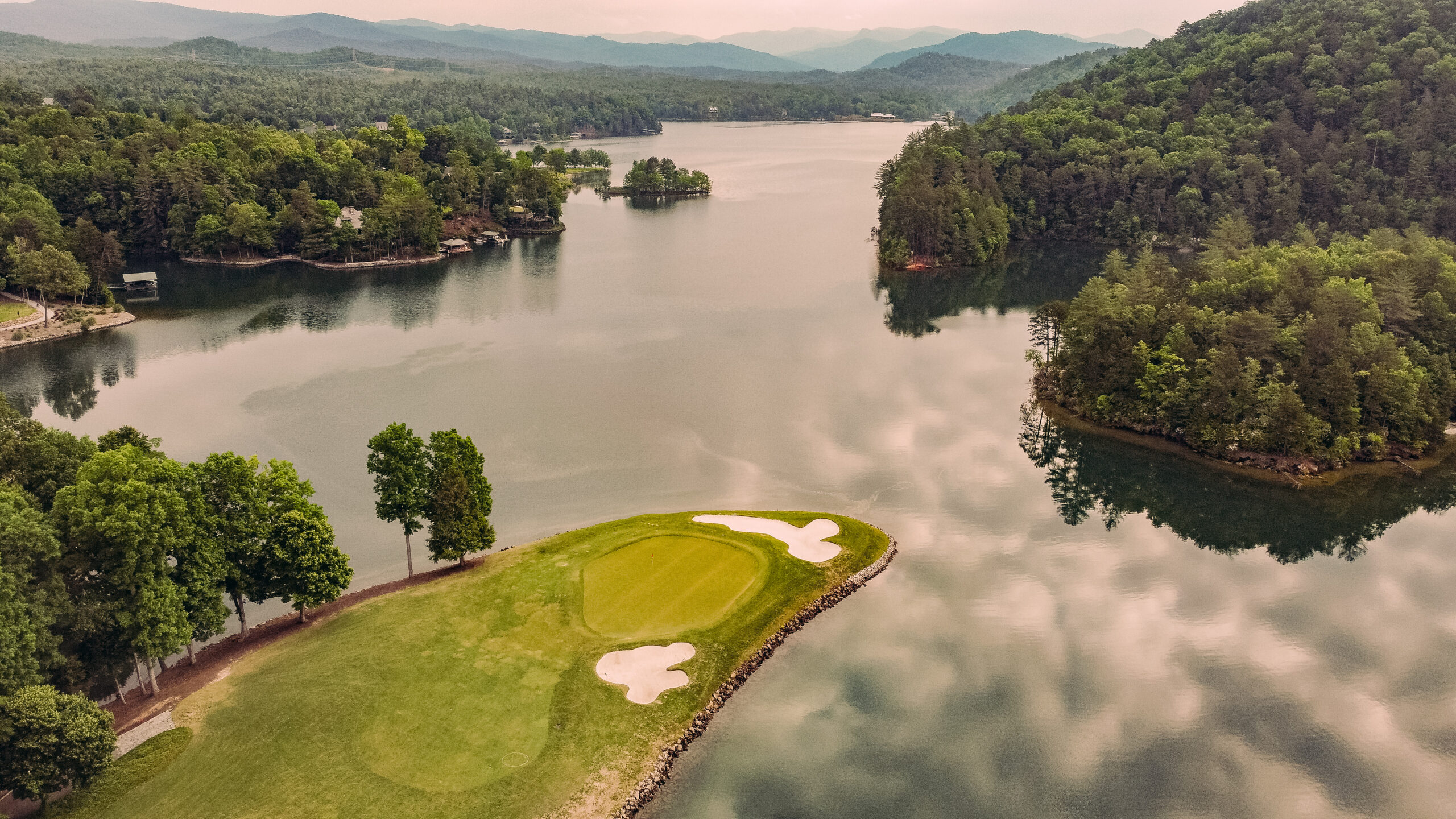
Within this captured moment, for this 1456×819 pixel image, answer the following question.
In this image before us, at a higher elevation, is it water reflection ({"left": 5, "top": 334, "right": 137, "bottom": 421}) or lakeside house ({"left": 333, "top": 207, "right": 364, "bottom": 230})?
lakeside house ({"left": 333, "top": 207, "right": 364, "bottom": 230})

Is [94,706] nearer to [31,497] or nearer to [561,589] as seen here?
[31,497]

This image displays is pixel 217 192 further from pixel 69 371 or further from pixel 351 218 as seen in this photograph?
pixel 69 371

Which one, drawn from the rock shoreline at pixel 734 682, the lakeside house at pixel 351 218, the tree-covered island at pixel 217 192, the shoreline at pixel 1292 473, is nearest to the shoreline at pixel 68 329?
the tree-covered island at pixel 217 192

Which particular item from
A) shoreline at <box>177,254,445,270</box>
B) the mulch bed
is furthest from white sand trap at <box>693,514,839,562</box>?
shoreline at <box>177,254,445,270</box>

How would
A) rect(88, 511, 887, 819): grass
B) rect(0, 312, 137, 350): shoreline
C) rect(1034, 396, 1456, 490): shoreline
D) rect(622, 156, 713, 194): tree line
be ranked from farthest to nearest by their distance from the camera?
rect(622, 156, 713, 194): tree line < rect(0, 312, 137, 350): shoreline < rect(1034, 396, 1456, 490): shoreline < rect(88, 511, 887, 819): grass

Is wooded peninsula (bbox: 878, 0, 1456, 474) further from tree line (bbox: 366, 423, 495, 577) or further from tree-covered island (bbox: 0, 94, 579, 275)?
tree-covered island (bbox: 0, 94, 579, 275)

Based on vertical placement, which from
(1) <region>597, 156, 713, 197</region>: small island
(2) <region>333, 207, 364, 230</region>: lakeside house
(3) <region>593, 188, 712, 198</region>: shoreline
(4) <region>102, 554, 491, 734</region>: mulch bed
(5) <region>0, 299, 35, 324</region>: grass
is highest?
(1) <region>597, 156, 713, 197</region>: small island
